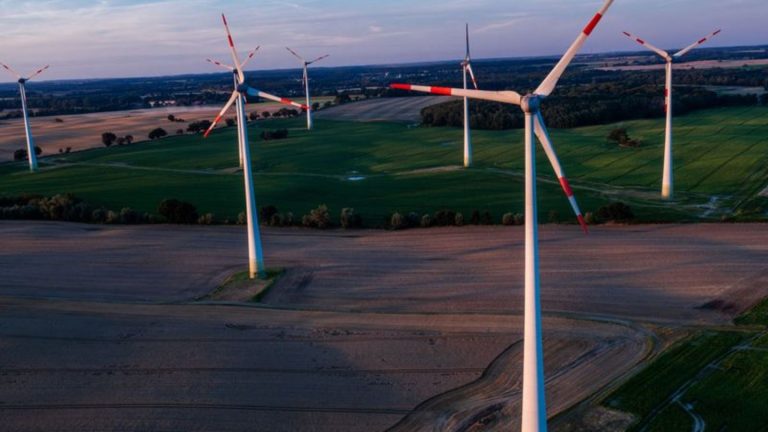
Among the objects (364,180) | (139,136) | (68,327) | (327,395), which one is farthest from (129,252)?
(139,136)

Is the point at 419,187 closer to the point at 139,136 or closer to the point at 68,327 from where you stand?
the point at 68,327

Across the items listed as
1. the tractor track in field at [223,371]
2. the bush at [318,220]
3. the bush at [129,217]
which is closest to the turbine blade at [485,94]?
the tractor track in field at [223,371]

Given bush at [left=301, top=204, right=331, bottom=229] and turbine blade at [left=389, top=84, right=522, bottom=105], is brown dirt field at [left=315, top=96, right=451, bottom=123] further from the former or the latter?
turbine blade at [left=389, top=84, right=522, bottom=105]

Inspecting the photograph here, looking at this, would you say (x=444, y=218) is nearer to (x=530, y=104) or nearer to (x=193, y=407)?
(x=193, y=407)

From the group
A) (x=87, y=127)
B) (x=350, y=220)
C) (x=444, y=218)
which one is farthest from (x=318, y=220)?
(x=87, y=127)

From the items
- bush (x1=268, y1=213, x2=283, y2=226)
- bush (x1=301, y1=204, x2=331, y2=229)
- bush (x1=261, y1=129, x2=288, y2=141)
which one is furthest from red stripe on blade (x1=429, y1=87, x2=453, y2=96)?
bush (x1=261, y1=129, x2=288, y2=141)

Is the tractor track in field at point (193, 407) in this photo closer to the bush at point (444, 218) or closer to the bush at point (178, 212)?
the bush at point (444, 218)
